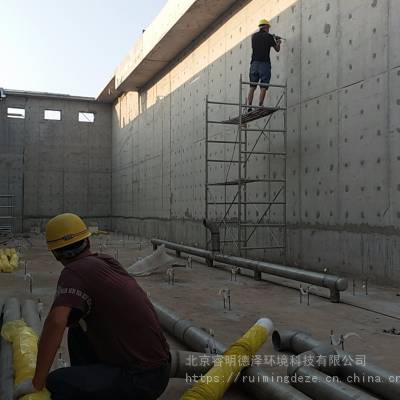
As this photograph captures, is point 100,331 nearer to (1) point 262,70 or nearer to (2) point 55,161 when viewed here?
(1) point 262,70

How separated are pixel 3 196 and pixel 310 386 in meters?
21.3

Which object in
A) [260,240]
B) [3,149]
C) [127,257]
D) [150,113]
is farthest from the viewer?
[3,149]

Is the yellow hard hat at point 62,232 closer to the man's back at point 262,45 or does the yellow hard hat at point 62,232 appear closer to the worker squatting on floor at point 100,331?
the worker squatting on floor at point 100,331

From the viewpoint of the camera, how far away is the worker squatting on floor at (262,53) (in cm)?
961

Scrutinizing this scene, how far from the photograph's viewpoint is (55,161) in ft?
80.5

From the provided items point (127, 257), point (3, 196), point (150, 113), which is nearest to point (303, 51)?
point (127, 257)

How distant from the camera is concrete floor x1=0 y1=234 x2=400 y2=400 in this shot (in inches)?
172

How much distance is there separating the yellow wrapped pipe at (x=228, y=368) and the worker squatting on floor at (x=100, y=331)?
492 mm

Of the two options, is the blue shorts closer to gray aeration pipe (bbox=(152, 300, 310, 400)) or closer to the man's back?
the man's back

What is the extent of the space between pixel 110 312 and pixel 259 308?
414 cm

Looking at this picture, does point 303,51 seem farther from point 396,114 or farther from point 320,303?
point 320,303

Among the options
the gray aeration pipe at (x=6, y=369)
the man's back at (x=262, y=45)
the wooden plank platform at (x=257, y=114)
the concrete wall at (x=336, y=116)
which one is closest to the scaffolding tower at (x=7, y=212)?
the concrete wall at (x=336, y=116)

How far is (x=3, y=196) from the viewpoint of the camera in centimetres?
2178

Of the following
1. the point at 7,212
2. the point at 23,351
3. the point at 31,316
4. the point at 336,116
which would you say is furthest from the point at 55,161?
the point at 23,351
